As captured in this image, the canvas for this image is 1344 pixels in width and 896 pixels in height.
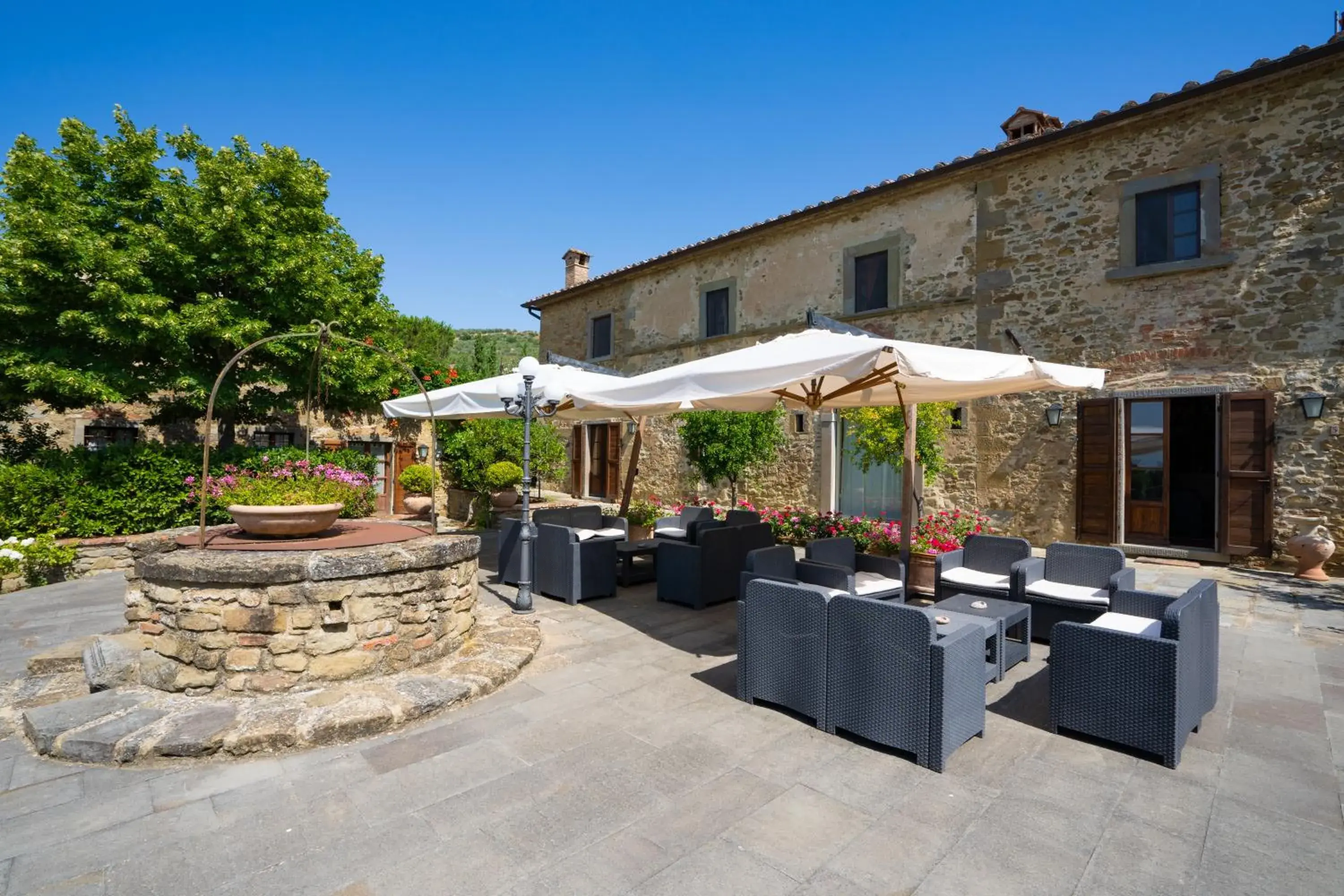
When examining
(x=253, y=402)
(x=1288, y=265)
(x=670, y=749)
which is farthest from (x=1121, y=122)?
(x=253, y=402)

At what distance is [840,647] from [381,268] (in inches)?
408

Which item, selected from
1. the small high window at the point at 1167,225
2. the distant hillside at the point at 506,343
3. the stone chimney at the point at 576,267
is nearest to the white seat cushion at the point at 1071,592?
the small high window at the point at 1167,225

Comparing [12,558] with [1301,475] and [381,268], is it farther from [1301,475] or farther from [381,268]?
[1301,475]

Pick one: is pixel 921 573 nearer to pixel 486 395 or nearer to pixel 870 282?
pixel 486 395

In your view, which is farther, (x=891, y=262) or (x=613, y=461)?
(x=613, y=461)

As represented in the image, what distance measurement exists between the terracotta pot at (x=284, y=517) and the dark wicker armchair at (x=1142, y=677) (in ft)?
14.7

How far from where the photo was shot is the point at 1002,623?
389 cm

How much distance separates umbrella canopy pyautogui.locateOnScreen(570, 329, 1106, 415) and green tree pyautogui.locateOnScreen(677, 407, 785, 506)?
16.8 feet

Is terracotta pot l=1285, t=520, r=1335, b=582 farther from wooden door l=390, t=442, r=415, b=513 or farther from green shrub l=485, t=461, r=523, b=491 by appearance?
wooden door l=390, t=442, r=415, b=513

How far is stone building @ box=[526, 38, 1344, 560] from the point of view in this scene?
7246 mm

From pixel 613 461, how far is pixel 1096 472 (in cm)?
991

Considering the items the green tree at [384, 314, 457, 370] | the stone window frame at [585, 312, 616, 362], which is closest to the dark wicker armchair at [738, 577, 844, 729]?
the stone window frame at [585, 312, 616, 362]

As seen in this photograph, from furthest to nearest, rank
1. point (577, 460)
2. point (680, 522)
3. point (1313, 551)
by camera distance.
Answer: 1. point (577, 460)
2. point (680, 522)
3. point (1313, 551)

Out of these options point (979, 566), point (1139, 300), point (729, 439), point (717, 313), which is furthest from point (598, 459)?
point (979, 566)
